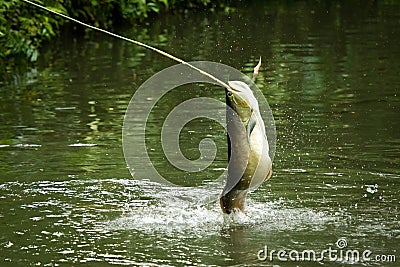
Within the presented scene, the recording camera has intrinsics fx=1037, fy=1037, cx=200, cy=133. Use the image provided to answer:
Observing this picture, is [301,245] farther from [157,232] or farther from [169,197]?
[169,197]

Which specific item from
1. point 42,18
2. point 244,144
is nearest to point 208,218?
point 244,144

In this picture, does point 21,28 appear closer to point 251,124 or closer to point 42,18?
point 42,18

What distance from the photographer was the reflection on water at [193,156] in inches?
291

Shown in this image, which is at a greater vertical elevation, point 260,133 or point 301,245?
point 260,133

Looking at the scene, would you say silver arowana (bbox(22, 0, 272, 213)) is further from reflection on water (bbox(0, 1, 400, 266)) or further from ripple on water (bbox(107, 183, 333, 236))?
reflection on water (bbox(0, 1, 400, 266))

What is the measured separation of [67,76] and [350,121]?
250 inches

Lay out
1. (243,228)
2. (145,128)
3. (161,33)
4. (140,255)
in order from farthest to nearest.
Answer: (161,33)
(145,128)
(243,228)
(140,255)

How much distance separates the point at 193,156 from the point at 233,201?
252 centimetres

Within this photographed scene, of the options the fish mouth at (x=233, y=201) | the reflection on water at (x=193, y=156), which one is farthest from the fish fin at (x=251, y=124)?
the reflection on water at (x=193, y=156)

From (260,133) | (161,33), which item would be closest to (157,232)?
(260,133)

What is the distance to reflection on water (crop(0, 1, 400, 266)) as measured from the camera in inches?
291

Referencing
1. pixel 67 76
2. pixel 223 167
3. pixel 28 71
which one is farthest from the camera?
pixel 28 71

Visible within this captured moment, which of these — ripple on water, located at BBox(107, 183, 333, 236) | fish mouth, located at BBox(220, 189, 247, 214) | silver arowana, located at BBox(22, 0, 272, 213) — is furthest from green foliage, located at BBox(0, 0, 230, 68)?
silver arowana, located at BBox(22, 0, 272, 213)

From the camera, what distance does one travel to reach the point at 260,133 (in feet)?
24.0
